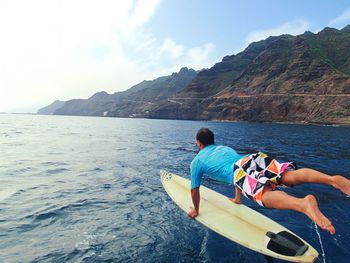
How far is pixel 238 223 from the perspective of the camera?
7730 millimetres

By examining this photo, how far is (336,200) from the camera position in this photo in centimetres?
1145

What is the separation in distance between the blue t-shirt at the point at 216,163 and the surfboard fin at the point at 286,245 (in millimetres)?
1583

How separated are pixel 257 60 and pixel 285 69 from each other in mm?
22306

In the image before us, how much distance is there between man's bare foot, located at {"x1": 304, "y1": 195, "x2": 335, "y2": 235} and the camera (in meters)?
4.71

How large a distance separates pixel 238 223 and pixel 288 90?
115421mm

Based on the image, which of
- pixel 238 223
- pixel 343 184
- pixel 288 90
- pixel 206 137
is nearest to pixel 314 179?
pixel 343 184

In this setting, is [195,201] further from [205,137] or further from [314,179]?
[314,179]

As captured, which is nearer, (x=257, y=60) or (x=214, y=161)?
(x=214, y=161)

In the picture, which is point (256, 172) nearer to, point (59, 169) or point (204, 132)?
point (204, 132)

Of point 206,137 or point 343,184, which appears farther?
point 206,137

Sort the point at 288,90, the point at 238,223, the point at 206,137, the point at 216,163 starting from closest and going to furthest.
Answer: the point at 216,163 → the point at 206,137 → the point at 238,223 → the point at 288,90

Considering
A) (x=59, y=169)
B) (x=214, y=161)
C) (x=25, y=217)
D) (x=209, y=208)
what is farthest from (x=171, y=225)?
(x=59, y=169)

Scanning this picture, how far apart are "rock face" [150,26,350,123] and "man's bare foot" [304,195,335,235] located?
92073mm

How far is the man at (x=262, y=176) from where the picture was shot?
5297 millimetres
